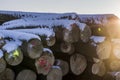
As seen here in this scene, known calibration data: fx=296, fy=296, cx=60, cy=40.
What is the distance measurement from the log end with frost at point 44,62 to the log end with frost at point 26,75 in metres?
0.10

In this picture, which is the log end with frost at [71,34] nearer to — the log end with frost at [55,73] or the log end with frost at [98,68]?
the log end with frost at [55,73]

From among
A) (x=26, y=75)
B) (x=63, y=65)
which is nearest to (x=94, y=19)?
(x=63, y=65)

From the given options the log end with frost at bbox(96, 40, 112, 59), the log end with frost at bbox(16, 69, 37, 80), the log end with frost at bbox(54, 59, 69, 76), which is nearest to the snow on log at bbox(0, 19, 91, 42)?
the log end with frost at bbox(96, 40, 112, 59)

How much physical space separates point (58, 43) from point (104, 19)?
1.61 m

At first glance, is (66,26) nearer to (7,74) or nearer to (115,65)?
(7,74)

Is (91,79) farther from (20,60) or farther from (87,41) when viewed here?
(20,60)

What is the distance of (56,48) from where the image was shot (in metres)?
4.87

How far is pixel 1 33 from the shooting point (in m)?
4.21

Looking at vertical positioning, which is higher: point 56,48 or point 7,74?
point 56,48

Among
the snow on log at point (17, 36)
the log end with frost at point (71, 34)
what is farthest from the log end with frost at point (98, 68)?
the snow on log at point (17, 36)

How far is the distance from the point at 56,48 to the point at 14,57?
1080mm

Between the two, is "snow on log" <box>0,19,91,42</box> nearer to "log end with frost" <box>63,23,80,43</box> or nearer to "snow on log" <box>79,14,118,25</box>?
"log end with frost" <box>63,23,80,43</box>

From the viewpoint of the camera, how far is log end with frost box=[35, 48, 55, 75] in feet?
13.9

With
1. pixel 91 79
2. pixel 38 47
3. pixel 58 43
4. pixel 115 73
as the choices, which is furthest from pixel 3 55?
pixel 115 73
